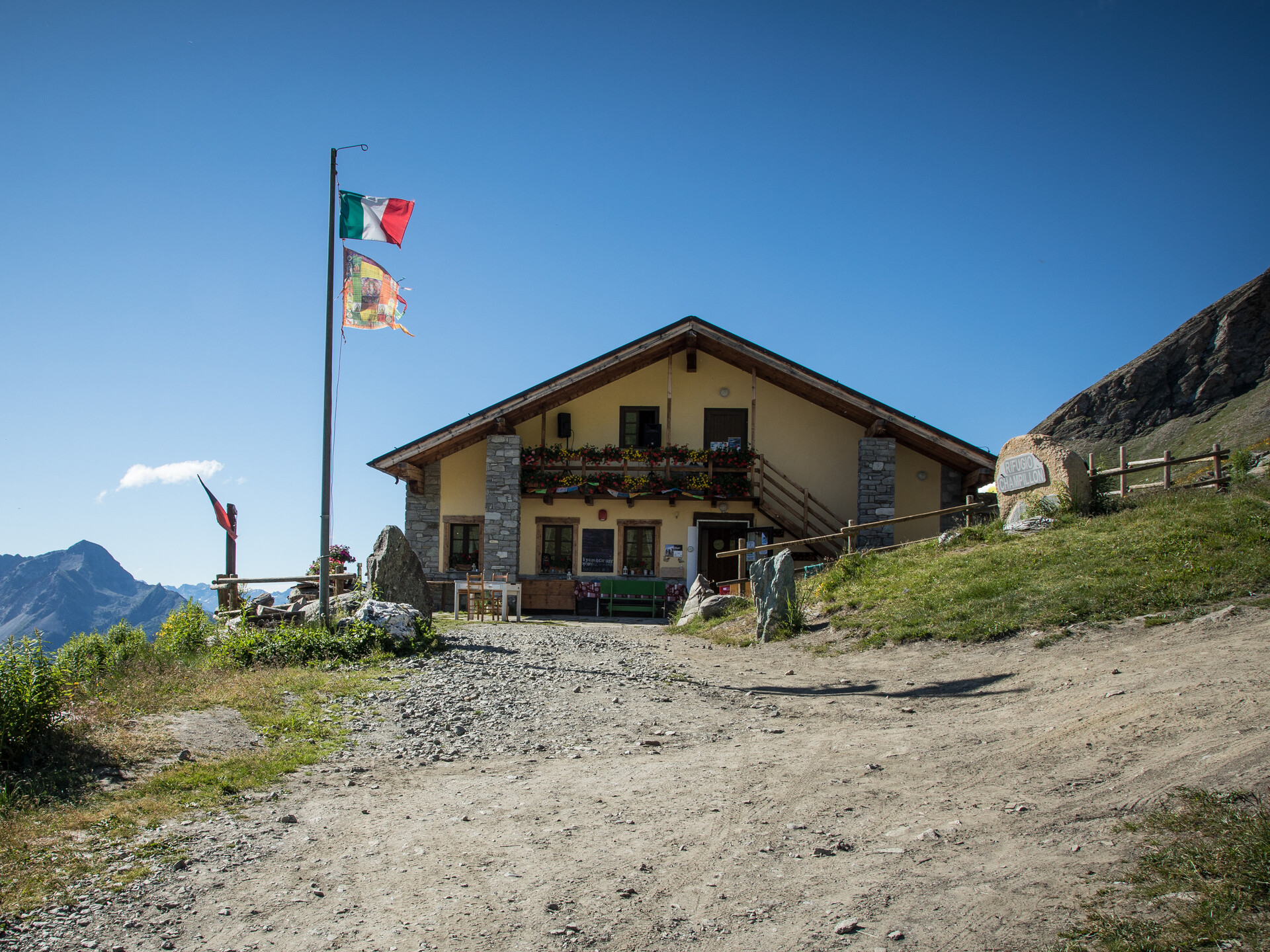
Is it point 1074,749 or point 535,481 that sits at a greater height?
point 535,481

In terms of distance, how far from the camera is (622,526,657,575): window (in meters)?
22.8

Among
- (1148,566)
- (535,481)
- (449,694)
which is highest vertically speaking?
(535,481)

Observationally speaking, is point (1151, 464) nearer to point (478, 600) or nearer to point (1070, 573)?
point (1070, 573)

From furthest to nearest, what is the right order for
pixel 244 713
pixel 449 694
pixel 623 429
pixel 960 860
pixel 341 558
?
pixel 623 429
pixel 341 558
pixel 449 694
pixel 244 713
pixel 960 860

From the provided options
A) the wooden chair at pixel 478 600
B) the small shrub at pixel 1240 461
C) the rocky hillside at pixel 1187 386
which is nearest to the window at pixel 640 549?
the wooden chair at pixel 478 600

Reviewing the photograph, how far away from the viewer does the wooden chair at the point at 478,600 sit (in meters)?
18.3

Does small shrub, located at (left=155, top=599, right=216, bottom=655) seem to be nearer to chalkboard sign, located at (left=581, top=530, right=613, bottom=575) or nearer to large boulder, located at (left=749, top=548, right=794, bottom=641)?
large boulder, located at (left=749, top=548, right=794, bottom=641)

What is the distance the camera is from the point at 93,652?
10023 millimetres

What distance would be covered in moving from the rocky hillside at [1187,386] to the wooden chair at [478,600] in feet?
205

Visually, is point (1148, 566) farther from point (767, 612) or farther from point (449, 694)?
point (449, 694)

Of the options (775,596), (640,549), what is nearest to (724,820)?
(775,596)

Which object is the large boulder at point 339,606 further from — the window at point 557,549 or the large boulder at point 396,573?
the window at point 557,549

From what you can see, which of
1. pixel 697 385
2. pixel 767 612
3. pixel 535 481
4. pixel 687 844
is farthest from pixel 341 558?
pixel 687 844

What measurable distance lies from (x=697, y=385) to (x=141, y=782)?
19.8m
